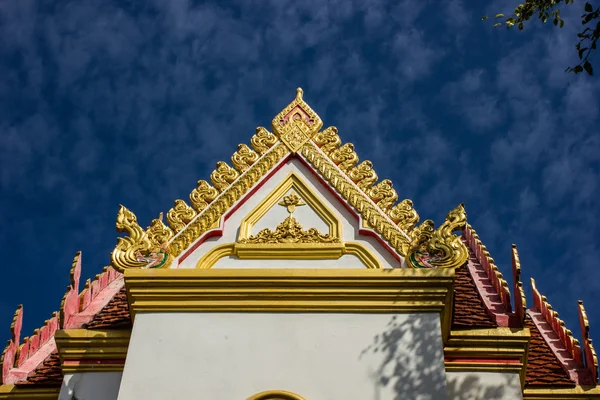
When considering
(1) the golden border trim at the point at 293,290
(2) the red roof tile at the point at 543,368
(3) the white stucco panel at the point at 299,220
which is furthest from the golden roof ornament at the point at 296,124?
(2) the red roof tile at the point at 543,368

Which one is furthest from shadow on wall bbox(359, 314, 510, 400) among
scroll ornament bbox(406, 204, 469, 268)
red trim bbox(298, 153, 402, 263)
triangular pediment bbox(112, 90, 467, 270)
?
red trim bbox(298, 153, 402, 263)

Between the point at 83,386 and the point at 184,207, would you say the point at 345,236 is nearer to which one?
the point at 184,207

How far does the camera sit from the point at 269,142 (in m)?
11.4

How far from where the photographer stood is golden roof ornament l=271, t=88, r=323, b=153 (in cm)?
1149

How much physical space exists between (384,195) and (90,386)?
429cm

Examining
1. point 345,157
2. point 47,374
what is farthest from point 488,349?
point 47,374

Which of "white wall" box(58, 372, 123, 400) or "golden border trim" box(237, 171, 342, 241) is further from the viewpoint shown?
"golden border trim" box(237, 171, 342, 241)

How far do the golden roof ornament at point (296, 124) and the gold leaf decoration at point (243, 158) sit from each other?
20.3 inches

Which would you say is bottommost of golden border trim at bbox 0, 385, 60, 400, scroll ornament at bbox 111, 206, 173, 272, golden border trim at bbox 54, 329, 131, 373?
golden border trim at bbox 0, 385, 60, 400

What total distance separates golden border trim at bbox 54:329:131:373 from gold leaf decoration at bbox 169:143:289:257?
4.24ft

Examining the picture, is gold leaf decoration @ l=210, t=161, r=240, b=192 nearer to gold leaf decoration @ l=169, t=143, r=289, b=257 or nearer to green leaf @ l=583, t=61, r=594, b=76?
gold leaf decoration @ l=169, t=143, r=289, b=257

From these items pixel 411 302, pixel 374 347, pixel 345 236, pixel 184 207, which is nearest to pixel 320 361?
pixel 374 347

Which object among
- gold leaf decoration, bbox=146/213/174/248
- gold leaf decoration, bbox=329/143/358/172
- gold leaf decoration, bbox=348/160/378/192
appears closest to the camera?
gold leaf decoration, bbox=146/213/174/248

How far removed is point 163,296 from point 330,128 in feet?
11.6
